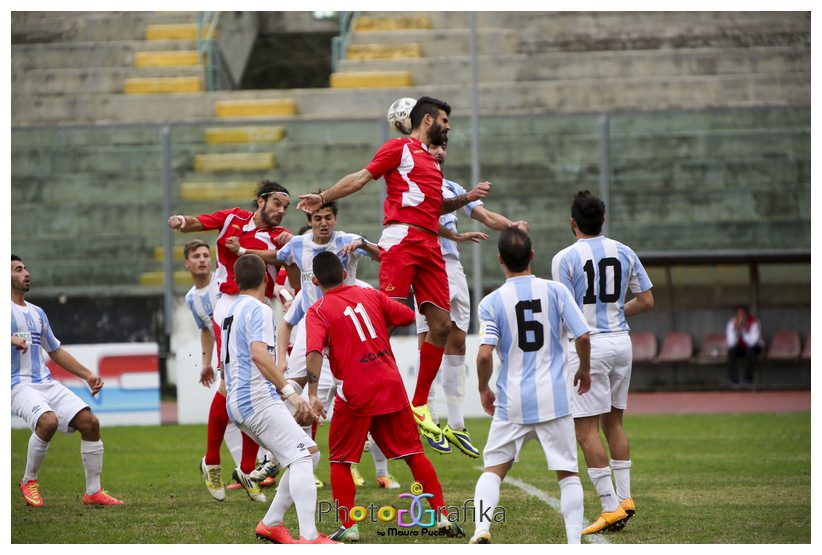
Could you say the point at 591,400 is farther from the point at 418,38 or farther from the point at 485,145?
the point at 418,38

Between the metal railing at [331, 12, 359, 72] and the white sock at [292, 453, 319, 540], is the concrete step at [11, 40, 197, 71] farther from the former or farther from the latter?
the white sock at [292, 453, 319, 540]

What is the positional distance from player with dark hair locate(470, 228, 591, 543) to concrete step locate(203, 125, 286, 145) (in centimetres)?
1766

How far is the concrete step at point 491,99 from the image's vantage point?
87.6 feet

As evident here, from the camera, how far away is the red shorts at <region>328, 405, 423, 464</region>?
26.3ft

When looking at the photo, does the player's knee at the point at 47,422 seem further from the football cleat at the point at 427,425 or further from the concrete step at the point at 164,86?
the concrete step at the point at 164,86

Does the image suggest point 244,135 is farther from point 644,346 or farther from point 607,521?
point 607,521

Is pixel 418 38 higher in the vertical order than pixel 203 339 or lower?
higher

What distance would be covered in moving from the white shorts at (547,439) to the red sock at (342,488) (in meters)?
1.16

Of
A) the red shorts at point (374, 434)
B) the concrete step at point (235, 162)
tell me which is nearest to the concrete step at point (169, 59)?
the concrete step at point (235, 162)

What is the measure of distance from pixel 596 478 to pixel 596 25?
21842mm

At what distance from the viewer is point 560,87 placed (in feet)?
89.1

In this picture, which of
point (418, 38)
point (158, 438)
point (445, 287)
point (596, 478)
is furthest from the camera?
point (418, 38)

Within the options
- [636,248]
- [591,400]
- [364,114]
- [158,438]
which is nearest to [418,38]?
[364,114]

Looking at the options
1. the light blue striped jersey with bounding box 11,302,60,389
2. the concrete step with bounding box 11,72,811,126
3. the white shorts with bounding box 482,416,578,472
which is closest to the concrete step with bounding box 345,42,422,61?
the concrete step with bounding box 11,72,811,126
